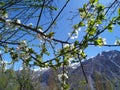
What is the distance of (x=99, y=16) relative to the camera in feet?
15.2

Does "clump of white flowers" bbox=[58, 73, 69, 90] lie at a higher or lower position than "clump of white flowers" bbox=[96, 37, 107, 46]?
lower

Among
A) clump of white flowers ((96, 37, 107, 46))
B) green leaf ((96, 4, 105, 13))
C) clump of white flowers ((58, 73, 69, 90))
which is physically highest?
green leaf ((96, 4, 105, 13))

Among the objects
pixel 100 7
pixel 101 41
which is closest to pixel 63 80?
pixel 101 41

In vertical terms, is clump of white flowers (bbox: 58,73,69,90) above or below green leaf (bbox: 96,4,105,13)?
below

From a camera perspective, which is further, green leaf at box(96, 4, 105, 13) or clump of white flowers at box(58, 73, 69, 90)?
clump of white flowers at box(58, 73, 69, 90)

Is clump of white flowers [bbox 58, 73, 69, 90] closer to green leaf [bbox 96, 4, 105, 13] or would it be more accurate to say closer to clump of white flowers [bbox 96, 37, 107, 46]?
clump of white flowers [bbox 96, 37, 107, 46]

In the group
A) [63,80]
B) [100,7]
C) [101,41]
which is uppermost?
[100,7]

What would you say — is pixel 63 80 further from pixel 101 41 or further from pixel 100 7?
pixel 100 7

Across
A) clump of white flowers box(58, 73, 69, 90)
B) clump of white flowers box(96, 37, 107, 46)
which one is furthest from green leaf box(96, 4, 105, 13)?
clump of white flowers box(58, 73, 69, 90)

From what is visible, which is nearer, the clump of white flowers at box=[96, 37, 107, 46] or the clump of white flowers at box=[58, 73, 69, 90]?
the clump of white flowers at box=[96, 37, 107, 46]

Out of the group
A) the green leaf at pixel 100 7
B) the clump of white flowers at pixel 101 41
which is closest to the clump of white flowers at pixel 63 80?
the clump of white flowers at pixel 101 41

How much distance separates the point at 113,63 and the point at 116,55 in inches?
447

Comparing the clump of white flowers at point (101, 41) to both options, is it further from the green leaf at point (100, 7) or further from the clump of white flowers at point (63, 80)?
the clump of white flowers at point (63, 80)

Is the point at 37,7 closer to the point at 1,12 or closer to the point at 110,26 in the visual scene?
the point at 1,12
